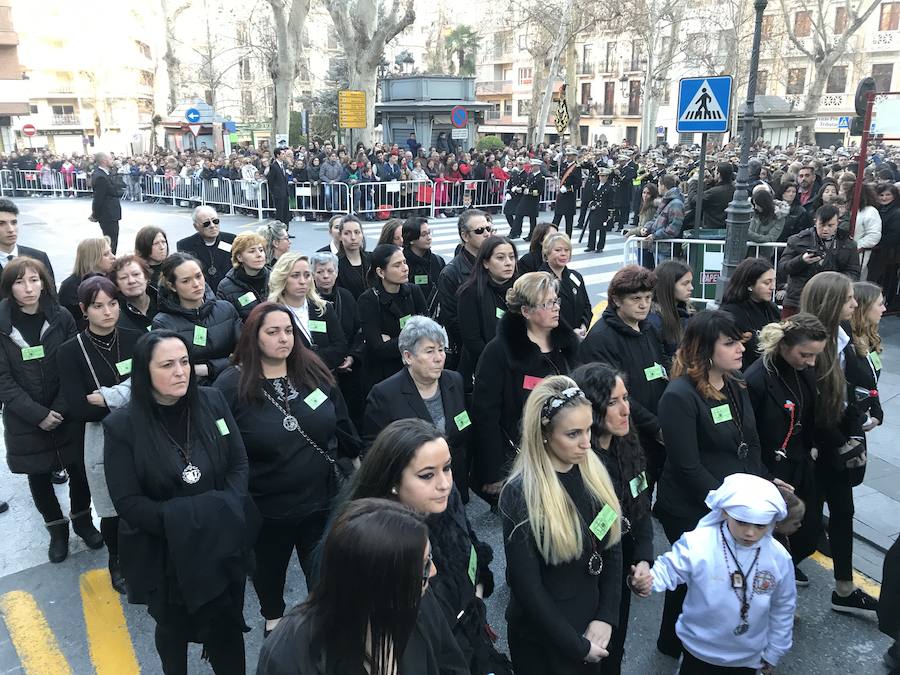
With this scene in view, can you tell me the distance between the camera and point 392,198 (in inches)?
791

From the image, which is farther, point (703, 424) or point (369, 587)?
point (703, 424)

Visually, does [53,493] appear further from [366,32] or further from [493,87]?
[493,87]

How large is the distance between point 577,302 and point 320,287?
7.03ft

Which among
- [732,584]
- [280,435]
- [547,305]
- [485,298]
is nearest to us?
[732,584]

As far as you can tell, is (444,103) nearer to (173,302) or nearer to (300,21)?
(300,21)

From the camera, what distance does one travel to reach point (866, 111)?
7855 millimetres

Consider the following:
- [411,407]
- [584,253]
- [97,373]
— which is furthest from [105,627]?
[584,253]

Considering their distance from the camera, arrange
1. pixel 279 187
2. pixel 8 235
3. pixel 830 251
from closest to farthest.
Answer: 1. pixel 8 235
2. pixel 830 251
3. pixel 279 187

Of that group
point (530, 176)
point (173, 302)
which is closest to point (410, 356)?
point (173, 302)

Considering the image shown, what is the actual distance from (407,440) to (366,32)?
2476 cm

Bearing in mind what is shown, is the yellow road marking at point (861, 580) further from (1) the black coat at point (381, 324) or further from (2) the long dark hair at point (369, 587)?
(2) the long dark hair at point (369, 587)

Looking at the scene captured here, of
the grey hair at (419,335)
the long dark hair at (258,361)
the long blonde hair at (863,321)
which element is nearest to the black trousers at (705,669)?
the grey hair at (419,335)

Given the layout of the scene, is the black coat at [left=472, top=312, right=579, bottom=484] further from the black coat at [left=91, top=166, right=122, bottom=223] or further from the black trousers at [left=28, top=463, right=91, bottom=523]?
the black coat at [left=91, top=166, right=122, bottom=223]

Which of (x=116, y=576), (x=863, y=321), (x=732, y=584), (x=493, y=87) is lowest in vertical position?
(x=116, y=576)
